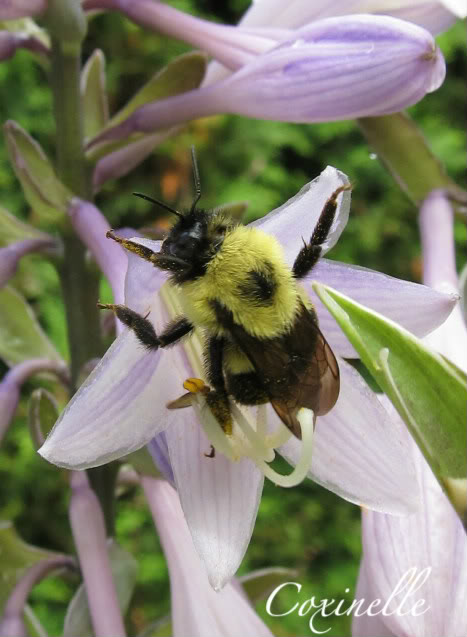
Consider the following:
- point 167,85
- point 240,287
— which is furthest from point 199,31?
point 240,287

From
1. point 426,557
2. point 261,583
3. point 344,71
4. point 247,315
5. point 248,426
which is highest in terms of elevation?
point 344,71

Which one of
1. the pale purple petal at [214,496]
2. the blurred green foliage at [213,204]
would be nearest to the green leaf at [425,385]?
the pale purple petal at [214,496]

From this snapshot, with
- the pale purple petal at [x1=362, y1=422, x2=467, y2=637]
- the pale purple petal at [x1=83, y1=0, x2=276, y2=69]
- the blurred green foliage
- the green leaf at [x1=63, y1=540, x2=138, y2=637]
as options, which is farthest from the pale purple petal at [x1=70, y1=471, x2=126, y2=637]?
the blurred green foliage

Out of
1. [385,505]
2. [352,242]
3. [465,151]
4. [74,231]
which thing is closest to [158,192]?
→ [352,242]

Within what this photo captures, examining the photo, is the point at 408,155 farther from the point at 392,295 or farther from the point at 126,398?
the point at 126,398

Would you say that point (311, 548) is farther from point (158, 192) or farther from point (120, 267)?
point (120, 267)

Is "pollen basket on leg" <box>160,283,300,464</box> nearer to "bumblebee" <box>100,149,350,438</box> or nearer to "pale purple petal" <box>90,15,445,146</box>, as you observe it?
"bumblebee" <box>100,149,350,438</box>
